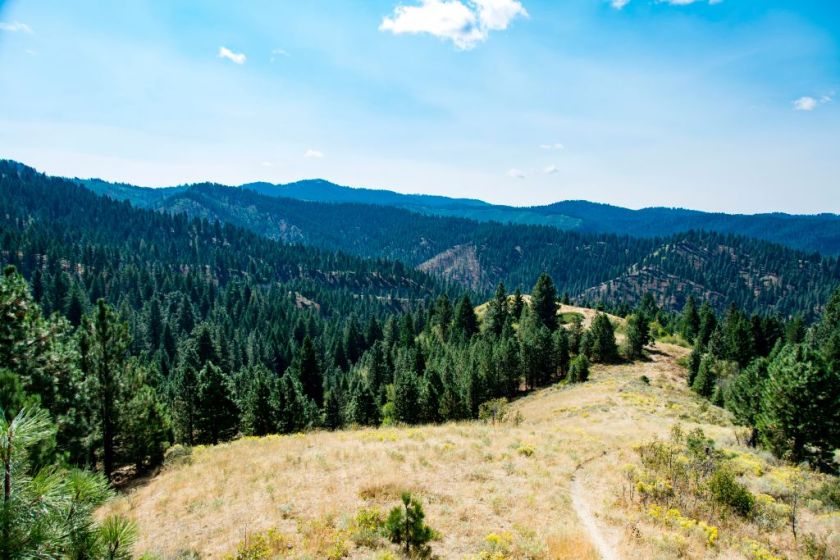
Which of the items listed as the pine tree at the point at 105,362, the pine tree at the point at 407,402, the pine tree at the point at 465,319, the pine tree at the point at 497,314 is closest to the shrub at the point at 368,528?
the pine tree at the point at 105,362

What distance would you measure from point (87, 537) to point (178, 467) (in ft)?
75.4

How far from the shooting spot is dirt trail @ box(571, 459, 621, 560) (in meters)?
13.5

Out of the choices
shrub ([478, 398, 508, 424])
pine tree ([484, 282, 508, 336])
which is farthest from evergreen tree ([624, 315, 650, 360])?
shrub ([478, 398, 508, 424])

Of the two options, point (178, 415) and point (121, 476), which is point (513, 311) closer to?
point (178, 415)

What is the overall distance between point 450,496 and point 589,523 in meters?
5.15

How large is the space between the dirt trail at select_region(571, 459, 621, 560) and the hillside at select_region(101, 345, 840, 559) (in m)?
0.06

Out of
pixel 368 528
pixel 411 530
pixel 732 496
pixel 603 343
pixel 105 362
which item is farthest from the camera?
pixel 603 343

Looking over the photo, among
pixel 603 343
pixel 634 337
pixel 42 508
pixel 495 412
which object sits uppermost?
pixel 42 508

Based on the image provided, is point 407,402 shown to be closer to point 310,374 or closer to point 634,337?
point 310,374

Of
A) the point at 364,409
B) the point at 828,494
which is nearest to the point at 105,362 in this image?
the point at 828,494

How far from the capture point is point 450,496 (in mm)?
17422

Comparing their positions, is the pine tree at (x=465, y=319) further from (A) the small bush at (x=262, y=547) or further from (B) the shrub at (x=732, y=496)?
(A) the small bush at (x=262, y=547)

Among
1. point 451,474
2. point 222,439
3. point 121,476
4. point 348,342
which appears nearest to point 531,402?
point 222,439

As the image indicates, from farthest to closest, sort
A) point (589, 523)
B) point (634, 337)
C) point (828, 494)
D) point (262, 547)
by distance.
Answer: point (634, 337), point (828, 494), point (589, 523), point (262, 547)
